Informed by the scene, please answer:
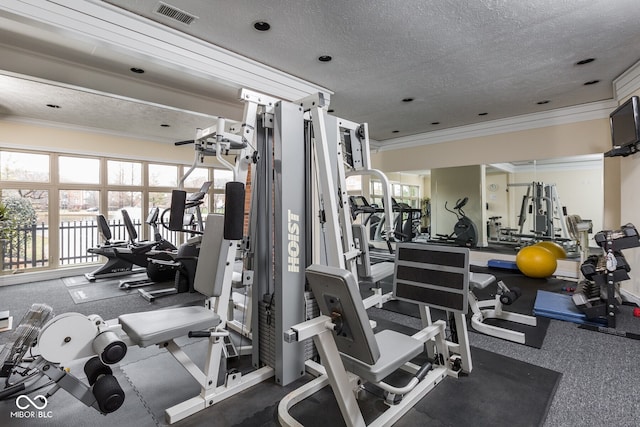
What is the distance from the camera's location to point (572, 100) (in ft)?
15.8

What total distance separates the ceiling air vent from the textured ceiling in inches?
2.0

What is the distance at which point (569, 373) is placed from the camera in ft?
7.29

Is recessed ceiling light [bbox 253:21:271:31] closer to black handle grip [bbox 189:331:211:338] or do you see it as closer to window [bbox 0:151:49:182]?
black handle grip [bbox 189:331:211:338]

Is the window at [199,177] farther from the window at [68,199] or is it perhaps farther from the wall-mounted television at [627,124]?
the wall-mounted television at [627,124]

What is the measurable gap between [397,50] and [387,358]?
9.84ft

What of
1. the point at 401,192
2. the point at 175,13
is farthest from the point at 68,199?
the point at 401,192

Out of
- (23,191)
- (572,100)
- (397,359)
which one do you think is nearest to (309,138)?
(397,359)

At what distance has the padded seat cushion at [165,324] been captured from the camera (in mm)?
1655

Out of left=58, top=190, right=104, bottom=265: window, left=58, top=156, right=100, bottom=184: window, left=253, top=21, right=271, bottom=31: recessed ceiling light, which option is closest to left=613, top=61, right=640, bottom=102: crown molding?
left=253, top=21, right=271, bottom=31: recessed ceiling light

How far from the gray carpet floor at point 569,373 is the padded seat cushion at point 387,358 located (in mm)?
742

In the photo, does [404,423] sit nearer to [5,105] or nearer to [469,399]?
[469,399]

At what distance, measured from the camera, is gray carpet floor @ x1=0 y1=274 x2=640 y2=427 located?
1770 mm

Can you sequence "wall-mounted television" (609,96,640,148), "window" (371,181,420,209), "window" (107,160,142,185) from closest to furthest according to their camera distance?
1. "wall-mounted television" (609,96,640,148)
2. "window" (107,160,142,185)
3. "window" (371,181,420,209)

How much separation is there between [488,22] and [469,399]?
3.02 meters
